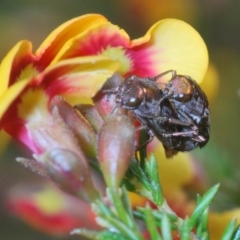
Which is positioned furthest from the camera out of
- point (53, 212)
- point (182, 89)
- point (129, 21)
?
point (129, 21)

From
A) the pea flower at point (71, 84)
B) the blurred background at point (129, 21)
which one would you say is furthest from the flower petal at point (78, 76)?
the blurred background at point (129, 21)

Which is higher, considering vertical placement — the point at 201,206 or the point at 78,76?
the point at 78,76

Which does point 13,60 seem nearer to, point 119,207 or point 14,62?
point 14,62

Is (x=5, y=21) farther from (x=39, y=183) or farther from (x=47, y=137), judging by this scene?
(x=47, y=137)

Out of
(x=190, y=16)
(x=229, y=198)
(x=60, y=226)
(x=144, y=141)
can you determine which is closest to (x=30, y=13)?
(x=190, y=16)

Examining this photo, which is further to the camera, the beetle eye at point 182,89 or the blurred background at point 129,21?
the blurred background at point 129,21

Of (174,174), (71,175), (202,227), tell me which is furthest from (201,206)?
(174,174)

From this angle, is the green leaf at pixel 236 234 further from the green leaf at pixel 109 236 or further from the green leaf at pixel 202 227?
the green leaf at pixel 109 236

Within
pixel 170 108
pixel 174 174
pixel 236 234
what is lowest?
pixel 174 174
